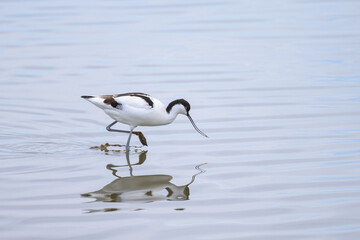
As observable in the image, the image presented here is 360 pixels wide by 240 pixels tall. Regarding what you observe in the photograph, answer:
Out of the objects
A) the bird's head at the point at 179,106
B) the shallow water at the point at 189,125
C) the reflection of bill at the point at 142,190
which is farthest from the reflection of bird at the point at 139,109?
the reflection of bill at the point at 142,190

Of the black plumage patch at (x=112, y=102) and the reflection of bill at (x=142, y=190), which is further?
the black plumage patch at (x=112, y=102)

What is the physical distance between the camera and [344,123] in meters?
11.5

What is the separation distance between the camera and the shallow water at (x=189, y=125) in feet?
25.7

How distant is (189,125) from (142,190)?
10.2 feet

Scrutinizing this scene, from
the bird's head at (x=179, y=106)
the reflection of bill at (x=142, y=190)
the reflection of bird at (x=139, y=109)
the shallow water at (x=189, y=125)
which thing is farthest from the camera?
Answer: the bird's head at (x=179, y=106)

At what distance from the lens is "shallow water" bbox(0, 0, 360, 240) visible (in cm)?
784

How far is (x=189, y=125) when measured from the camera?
38.7 feet

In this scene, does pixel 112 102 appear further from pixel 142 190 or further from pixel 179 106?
pixel 142 190

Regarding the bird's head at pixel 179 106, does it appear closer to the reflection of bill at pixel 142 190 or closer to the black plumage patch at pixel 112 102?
the black plumage patch at pixel 112 102

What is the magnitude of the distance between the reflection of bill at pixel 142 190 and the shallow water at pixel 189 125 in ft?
0.07

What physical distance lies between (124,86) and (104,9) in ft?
26.1

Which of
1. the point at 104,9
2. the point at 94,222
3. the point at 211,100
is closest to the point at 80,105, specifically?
the point at 211,100

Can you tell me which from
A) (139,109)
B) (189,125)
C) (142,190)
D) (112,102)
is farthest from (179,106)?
(142,190)

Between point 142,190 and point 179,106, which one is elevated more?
point 179,106
